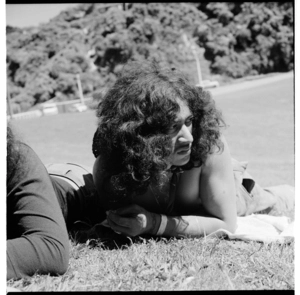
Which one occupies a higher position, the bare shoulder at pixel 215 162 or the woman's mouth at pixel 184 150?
the woman's mouth at pixel 184 150

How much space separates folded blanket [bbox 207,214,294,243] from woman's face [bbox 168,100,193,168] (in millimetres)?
495

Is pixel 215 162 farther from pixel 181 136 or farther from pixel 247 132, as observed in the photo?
pixel 247 132

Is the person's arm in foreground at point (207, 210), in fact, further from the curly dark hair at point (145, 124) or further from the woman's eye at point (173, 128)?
the woman's eye at point (173, 128)

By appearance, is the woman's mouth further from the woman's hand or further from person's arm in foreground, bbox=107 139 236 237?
the woman's hand

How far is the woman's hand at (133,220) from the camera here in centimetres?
218

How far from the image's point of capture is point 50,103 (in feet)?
30.8

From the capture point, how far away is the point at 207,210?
234 centimetres

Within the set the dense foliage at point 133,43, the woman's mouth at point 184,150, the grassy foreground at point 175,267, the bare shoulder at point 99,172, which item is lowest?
the grassy foreground at point 175,267

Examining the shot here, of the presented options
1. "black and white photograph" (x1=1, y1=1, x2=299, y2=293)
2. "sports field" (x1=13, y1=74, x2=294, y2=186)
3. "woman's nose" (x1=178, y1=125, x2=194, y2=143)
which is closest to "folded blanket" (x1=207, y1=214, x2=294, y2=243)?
"black and white photograph" (x1=1, y1=1, x2=299, y2=293)

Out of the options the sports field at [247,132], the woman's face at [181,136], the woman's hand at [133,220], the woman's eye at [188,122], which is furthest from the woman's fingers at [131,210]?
the sports field at [247,132]

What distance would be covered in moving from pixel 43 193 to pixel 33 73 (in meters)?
7.99

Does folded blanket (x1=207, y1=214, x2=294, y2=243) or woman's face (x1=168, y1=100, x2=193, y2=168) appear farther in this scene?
folded blanket (x1=207, y1=214, x2=294, y2=243)

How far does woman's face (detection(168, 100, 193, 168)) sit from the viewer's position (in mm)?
2080

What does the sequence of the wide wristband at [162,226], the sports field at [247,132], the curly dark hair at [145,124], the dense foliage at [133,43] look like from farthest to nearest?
the dense foliage at [133,43]
the sports field at [247,132]
the wide wristband at [162,226]
the curly dark hair at [145,124]
